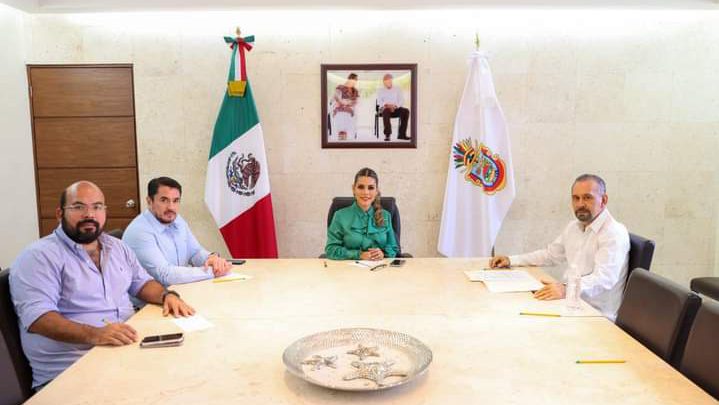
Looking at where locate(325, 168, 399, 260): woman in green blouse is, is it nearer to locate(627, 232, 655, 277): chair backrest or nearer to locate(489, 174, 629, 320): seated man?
locate(489, 174, 629, 320): seated man

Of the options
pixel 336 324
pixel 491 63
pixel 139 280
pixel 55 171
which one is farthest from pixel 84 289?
pixel 491 63

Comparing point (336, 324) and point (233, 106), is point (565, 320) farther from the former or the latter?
point (233, 106)

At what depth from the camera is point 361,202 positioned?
3336mm

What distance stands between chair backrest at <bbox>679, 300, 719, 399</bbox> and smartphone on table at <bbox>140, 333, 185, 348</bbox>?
171cm

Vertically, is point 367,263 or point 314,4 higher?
point 314,4

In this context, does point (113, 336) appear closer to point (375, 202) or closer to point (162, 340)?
point (162, 340)

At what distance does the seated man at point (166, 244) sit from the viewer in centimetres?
266

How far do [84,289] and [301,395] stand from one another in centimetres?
123

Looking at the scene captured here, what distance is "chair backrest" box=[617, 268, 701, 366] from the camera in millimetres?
1806

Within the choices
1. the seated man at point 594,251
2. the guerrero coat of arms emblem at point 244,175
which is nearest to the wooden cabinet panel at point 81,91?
the guerrero coat of arms emblem at point 244,175

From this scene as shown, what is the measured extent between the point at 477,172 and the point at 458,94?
0.66m

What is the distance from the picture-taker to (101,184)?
4359mm

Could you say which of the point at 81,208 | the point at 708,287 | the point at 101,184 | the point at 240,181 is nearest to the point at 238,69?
the point at 240,181

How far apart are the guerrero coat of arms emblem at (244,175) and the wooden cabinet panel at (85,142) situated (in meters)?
0.89
